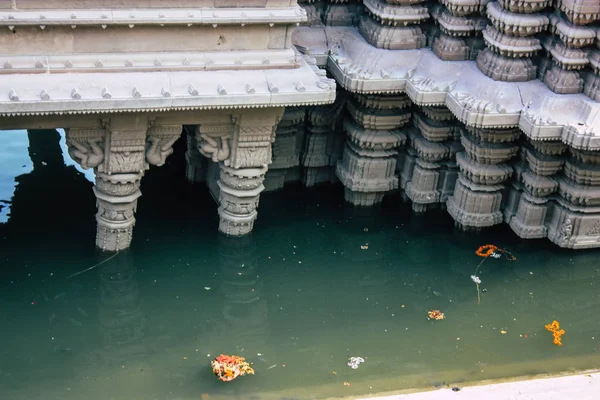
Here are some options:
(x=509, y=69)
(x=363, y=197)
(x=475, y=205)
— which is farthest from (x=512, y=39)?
(x=363, y=197)

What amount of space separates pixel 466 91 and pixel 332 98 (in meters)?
1.16

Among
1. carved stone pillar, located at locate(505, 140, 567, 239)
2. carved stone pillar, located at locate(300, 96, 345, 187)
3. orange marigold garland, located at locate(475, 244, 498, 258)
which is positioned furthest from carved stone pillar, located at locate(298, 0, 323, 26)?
orange marigold garland, located at locate(475, 244, 498, 258)

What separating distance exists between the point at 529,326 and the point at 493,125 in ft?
4.89

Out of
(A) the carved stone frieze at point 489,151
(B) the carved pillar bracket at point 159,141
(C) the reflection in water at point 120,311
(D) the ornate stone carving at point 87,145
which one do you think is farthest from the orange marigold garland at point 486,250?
(D) the ornate stone carving at point 87,145

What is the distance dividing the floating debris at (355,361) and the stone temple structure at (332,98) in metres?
1.60

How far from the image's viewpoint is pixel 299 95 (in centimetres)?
730

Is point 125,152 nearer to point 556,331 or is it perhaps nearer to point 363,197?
→ point 363,197

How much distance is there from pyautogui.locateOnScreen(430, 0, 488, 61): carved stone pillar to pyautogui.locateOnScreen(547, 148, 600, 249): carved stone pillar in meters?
1.16

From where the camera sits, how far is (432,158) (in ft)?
27.8

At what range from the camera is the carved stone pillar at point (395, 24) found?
812cm

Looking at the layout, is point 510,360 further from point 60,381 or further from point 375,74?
point 60,381

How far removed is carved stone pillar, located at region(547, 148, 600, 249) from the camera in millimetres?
7867

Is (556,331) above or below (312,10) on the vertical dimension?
below

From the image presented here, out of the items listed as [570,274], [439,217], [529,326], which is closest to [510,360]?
[529,326]
